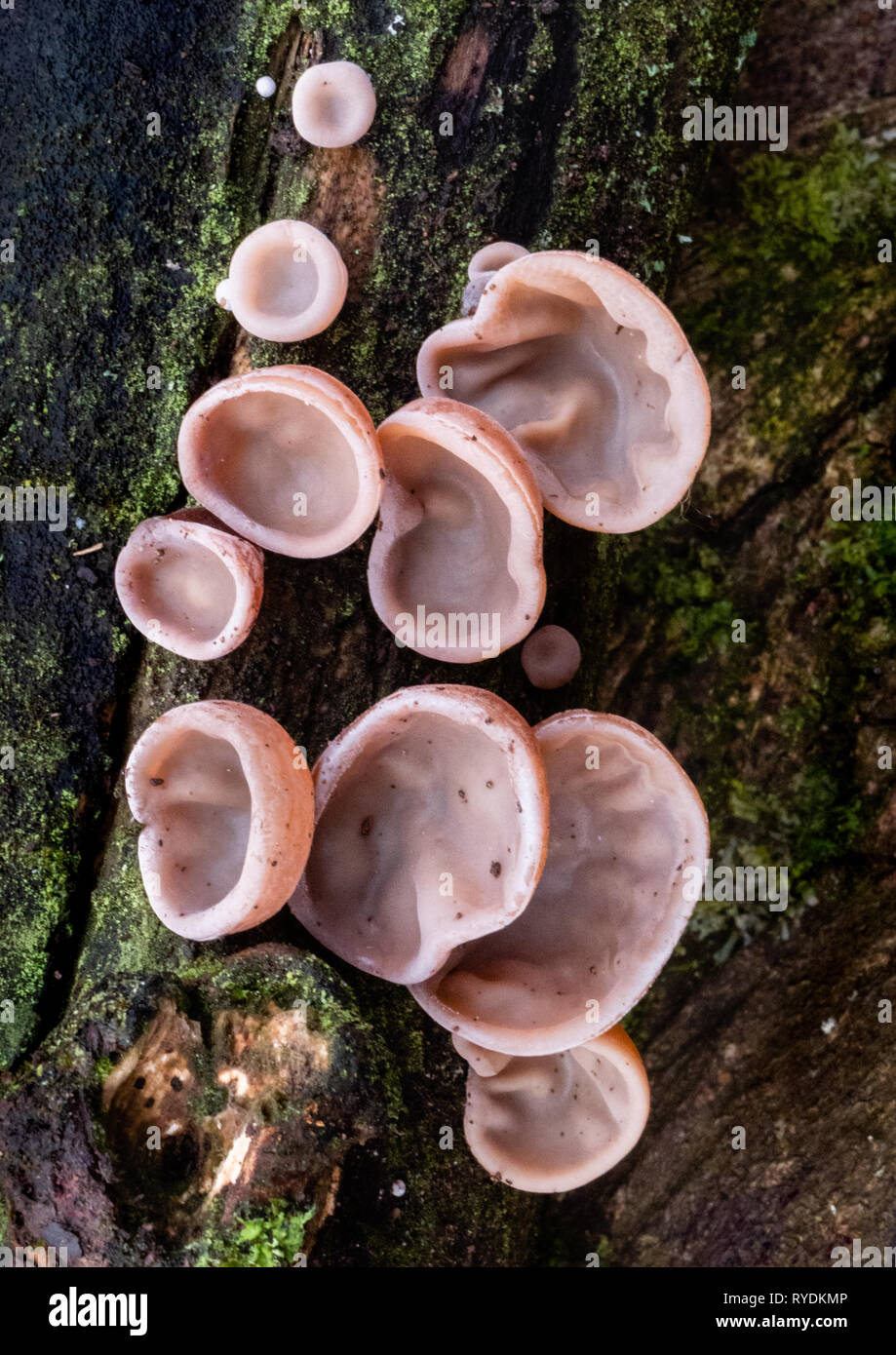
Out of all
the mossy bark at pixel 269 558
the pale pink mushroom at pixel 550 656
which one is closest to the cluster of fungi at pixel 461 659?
the mossy bark at pixel 269 558

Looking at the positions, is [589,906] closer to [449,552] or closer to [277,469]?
[449,552]

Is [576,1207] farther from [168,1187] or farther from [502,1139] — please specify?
[168,1187]

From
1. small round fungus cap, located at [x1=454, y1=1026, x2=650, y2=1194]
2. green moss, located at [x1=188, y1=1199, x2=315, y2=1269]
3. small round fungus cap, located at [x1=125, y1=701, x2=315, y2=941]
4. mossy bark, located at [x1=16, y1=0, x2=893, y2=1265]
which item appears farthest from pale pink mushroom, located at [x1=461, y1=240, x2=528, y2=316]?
green moss, located at [x1=188, y1=1199, x2=315, y2=1269]

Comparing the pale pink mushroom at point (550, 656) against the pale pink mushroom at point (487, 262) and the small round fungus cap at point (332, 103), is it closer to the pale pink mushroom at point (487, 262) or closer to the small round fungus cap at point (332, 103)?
the pale pink mushroom at point (487, 262)

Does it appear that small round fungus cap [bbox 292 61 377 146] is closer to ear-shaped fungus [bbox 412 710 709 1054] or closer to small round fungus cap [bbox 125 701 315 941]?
small round fungus cap [bbox 125 701 315 941]

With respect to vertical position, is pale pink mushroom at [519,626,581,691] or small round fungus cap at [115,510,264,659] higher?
small round fungus cap at [115,510,264,659]

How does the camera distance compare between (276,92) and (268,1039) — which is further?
(276,92)

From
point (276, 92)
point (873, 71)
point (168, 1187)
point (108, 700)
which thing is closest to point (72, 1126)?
point (168, 1187)
